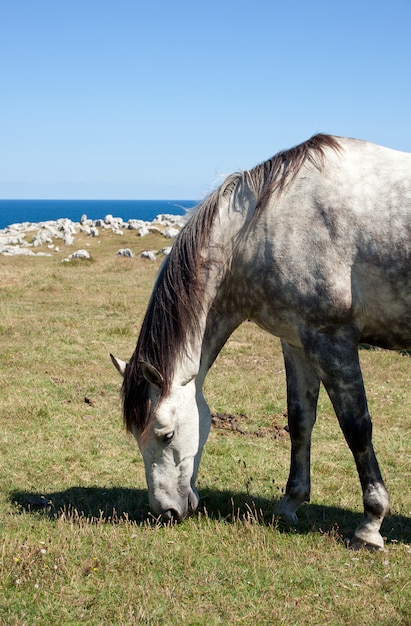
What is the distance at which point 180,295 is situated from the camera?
19.1ft

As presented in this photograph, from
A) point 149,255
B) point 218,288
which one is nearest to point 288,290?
point 218,288

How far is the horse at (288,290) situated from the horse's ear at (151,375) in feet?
0.05

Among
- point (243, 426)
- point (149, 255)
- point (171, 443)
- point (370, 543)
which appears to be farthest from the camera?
point (149, 255)

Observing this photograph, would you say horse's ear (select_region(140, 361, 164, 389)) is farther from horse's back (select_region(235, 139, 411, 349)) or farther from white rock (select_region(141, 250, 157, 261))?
white rock (select_region(141, 250, 157, 261))

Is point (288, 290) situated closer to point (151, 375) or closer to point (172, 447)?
point (151, 375)

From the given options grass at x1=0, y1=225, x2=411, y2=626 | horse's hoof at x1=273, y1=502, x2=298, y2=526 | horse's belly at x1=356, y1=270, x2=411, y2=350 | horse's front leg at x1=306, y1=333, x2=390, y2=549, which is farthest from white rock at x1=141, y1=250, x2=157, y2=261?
horse's front leg at x1=306, y1=333, x2=390, y2=549

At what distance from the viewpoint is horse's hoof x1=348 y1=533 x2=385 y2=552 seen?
5.71 m

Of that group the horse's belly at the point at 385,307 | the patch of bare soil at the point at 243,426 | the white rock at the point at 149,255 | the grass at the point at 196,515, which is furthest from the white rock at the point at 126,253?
the horse's belly at the point at 385,307

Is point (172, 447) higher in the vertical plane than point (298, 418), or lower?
lower

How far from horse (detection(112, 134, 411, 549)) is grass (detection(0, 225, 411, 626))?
1.61 feet

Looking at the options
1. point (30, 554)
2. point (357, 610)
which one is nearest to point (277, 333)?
point (357, 610)

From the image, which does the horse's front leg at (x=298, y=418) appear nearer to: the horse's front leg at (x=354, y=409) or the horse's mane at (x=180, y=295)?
the horse's front leg at (x=354, y=409)

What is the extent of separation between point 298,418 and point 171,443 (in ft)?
4.47

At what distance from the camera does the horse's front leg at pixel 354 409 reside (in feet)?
18.1
